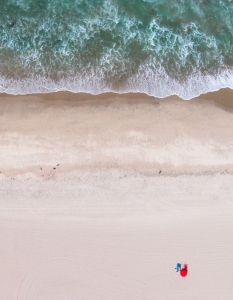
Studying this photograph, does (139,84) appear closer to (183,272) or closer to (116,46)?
(116,46)

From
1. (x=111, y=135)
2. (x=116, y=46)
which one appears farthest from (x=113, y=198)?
(x=116, y=46)

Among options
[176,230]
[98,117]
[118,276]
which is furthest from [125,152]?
[118,276]

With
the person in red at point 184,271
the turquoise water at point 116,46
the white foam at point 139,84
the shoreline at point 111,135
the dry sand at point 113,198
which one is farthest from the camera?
the turquoise water at point 116,46

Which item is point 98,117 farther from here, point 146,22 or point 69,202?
point 146,22

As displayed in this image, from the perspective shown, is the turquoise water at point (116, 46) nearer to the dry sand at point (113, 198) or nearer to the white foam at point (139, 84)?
the white foam at point (139, 84)

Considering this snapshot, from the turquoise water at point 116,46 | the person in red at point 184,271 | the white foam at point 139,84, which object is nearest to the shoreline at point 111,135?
the white foam at point 139,84

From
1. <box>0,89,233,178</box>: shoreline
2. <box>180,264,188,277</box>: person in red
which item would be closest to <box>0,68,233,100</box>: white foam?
<box>0,89,233,178</box>: shoreline
